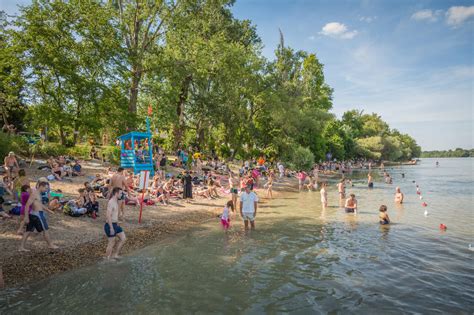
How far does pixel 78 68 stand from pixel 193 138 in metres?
20.1

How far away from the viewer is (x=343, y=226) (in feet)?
47.1

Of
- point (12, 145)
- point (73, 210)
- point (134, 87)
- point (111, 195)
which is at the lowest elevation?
point (73, 210)

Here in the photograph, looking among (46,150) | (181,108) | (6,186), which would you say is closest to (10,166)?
(6,186)

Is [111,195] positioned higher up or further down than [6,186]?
higher up

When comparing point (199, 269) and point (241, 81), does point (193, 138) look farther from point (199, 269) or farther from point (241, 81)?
point (199, 269)

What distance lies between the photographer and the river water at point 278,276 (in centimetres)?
670

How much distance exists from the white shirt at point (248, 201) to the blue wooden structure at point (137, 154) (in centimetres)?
1174

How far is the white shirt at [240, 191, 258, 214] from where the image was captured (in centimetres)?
1228

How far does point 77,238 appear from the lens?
402 inches

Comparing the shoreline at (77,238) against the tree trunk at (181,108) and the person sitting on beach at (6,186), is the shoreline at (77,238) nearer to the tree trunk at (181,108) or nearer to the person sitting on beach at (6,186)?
the person sitting on beach at (6,186)

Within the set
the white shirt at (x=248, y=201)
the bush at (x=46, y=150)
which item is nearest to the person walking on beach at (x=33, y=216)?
the white shirt at (x=248, y=201)

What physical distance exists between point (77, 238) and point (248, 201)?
20.4ft

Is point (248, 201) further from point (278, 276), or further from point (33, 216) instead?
point (33, 216)

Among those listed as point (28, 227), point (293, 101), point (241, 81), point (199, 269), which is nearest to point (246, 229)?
point (199, 269)
